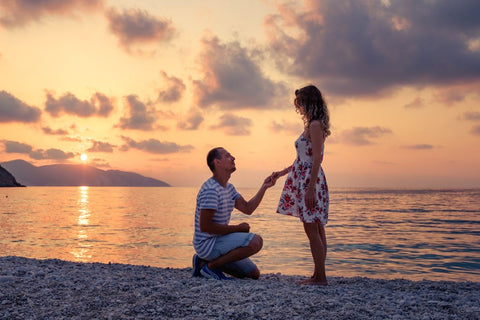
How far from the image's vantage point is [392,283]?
664cm

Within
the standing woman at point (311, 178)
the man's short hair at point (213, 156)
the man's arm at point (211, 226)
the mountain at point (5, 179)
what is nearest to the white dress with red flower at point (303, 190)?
the standing woman at point (311, 178)

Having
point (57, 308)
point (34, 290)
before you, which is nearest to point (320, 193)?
point (57, 308)

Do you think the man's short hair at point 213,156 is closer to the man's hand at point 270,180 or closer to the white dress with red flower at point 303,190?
the man's hand at point 270,180

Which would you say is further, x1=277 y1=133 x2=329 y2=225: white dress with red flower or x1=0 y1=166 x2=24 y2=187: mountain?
x1=0 y1=166 x2=24 y2=187: mountain

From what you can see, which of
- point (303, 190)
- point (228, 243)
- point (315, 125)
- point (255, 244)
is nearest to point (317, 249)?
point (303, 190)

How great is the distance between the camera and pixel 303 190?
19.6 ft

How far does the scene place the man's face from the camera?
6.25m

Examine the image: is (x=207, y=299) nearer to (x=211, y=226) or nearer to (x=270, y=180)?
(x=211, y=226)

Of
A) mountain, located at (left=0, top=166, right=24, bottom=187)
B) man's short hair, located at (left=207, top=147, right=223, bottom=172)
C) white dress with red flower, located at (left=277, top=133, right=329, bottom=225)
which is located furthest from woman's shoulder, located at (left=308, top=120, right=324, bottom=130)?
mountain, located at (left=0, top=166, right=24, bottom=187)

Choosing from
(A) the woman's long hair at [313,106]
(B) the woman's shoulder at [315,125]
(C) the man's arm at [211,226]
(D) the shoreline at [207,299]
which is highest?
(A) the woman's long hair at [313,106]

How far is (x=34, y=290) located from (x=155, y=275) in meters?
1.92

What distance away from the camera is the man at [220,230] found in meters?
6.19

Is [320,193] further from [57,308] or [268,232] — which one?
[268,232]

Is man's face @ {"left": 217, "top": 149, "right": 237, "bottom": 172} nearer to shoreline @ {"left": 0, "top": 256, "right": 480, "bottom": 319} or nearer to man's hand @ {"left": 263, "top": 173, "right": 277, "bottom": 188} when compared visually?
man's hand @ {"left": 263, "top": 173, "right": 277, "bottom": 188}
